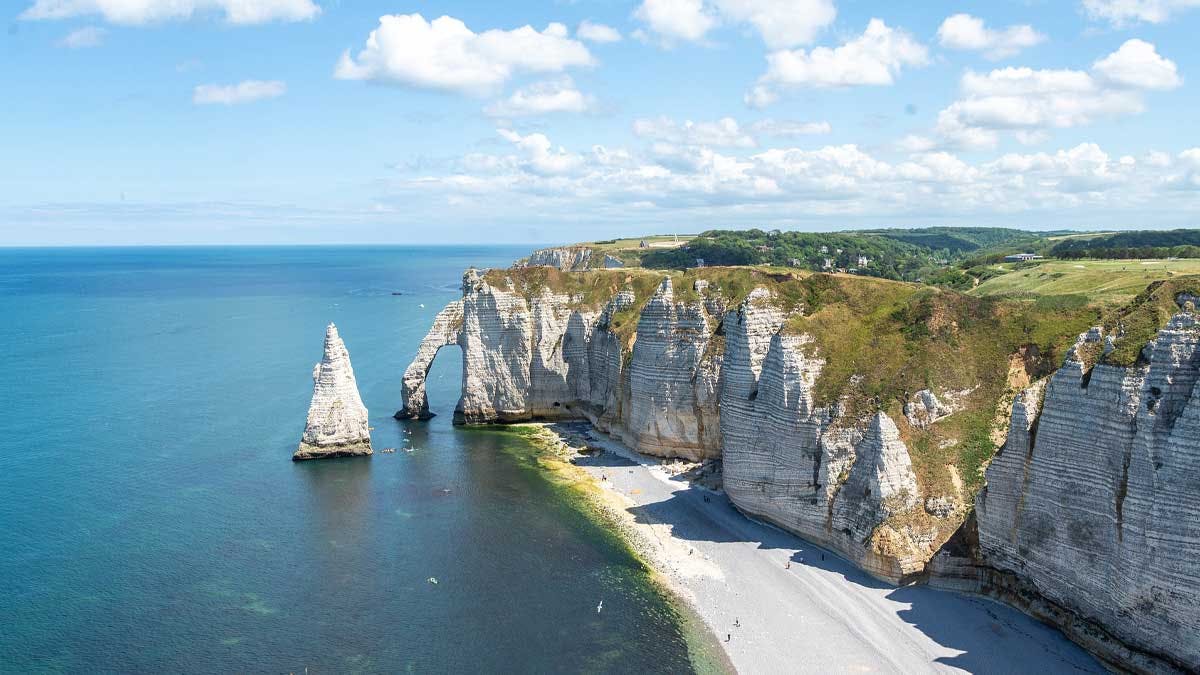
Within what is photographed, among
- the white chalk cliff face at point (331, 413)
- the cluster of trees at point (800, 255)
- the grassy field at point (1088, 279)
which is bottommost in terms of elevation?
the white chalk cliff face at point (331, 413)

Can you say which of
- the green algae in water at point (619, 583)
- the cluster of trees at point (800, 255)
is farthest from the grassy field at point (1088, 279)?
the cluster of trees at point (800, 255)

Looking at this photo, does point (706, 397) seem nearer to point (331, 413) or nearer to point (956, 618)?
point (956, 618)

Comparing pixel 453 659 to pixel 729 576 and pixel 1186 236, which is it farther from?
pixel 1186 236

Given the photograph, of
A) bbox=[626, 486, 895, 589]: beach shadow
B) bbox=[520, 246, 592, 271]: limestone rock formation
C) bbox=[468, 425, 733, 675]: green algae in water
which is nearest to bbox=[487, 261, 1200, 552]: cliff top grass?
bbox=[626, 486, 895, 589]: beach shadow

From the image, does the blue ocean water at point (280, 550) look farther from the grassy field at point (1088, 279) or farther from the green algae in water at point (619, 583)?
the grassy field at point (1088, 279)

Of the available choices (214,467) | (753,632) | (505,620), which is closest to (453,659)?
(505,620)

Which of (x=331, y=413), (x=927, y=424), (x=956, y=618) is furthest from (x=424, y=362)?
(x=956, y=618)
